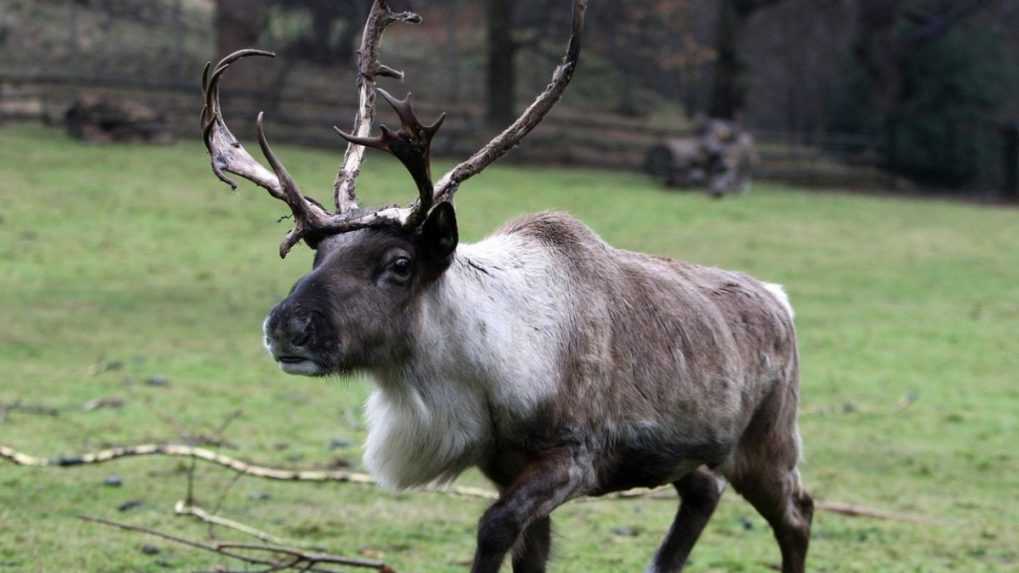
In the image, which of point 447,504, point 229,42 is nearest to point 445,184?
point 447,504

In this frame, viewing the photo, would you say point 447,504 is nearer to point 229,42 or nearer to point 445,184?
point 445,184

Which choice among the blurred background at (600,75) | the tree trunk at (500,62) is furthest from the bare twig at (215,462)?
the tree trunk at (500,62)

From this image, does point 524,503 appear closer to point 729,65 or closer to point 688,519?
point 688,519

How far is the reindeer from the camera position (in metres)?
4.92

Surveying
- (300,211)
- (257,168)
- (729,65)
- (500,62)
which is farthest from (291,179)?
(729,65)

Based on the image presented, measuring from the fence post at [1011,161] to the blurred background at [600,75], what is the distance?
50 mm

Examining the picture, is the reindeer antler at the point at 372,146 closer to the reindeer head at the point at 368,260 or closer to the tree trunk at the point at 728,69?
the reindeer head at the point at 368,260

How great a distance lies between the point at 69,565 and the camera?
6.55 m

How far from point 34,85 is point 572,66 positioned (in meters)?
21.4

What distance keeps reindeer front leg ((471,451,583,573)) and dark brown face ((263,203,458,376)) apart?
59 cm

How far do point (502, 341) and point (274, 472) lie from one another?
3654 millimetres

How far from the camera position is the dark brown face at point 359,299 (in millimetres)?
4688

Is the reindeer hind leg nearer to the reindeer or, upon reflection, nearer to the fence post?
the reindeer

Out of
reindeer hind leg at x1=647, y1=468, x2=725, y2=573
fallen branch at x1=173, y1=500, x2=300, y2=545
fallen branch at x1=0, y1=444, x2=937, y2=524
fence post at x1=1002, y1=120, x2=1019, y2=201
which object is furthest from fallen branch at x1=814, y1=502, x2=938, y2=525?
fence post at x1=1002, y1=120, x2=1019, y2=201
